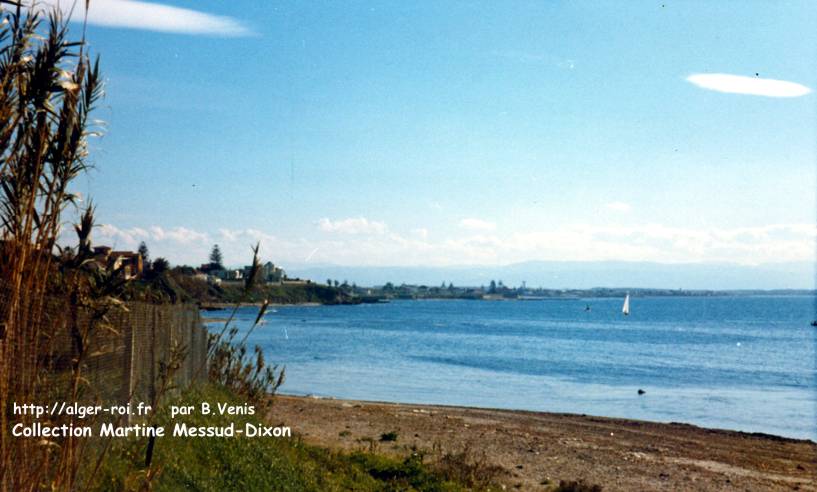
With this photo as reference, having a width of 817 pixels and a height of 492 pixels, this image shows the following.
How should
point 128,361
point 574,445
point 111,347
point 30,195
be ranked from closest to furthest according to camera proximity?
1. point 30,195
2. point 111,347
3. point 128,361
4. point 574,445

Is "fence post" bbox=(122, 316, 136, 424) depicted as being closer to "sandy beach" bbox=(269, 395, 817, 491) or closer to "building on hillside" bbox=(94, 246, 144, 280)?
"building on hillside" bbox=(94, 246, 144, 280)

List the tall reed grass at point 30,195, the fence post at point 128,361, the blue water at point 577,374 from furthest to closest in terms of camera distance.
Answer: the blue water at point 577,374, the fence post at point 128,361, the tall reed grass at point 30,195

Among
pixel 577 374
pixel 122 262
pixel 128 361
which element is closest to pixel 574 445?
pixel 128 361

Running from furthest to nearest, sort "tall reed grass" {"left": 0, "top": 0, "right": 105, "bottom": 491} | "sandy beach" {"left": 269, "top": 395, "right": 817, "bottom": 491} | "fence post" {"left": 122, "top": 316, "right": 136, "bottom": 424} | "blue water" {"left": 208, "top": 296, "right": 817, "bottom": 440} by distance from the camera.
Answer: "blue water" {"left": 208, "top": 296, "right": 817, "bottom": 440} < "sandy beach" {"left": 269, "top": 395, "right": 817, "bottom": 491} < "fence post" {"left": 122, "top": 316, "right": 136, "bottom": 424} < "tall reed grass" {"left": 0, "top": 0, "right": 105, "bottom": 491}

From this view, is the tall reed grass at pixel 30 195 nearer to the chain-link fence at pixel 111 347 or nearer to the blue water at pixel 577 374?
the chain-link fence at pixel 111 347

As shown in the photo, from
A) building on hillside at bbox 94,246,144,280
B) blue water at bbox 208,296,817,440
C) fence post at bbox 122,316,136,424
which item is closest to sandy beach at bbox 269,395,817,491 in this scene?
blue water at bbox 208,296,817,440

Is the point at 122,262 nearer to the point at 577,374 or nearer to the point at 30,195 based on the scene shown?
the point at 30,195

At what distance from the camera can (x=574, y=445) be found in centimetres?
1836

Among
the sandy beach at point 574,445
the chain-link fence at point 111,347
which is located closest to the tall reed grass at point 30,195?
the chain-link fence at point 111,347

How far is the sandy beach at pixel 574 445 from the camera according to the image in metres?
14.7

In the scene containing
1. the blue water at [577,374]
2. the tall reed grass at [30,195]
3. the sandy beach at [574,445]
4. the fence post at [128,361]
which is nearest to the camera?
the tall reed grass at [30,195]

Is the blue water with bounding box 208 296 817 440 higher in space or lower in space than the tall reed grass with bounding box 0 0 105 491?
lower

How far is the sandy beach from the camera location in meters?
14.7

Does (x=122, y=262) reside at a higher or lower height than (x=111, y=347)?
higher
